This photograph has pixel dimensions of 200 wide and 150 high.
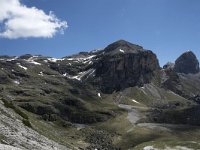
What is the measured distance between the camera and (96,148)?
197875 millimetres

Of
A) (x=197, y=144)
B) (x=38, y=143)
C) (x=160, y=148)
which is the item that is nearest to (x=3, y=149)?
(x=38, y=143)

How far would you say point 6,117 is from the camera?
66.1 metres

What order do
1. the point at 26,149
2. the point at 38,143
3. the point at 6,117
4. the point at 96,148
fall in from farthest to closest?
the point at 96,148 < the point at 6,117 < the point at 38,143 < the point at 26,149

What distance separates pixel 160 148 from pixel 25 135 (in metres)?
101

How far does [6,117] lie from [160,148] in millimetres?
97807

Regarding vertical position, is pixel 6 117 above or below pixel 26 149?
above

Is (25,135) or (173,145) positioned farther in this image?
(173,145)

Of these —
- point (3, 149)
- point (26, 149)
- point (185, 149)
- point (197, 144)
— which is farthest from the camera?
point (197, 144)

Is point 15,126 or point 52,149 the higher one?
point 15,126

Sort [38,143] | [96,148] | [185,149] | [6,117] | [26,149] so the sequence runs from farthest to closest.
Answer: [96,148], [185,149], [6,117], [38,143], [26,149]

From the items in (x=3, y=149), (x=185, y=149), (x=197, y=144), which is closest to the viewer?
(x=3, y=149)

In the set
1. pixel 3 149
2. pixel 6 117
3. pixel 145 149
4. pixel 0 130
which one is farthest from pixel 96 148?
pixel 3 149

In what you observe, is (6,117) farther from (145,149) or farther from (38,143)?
(145,149)

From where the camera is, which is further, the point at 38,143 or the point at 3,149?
the point at 38,143
